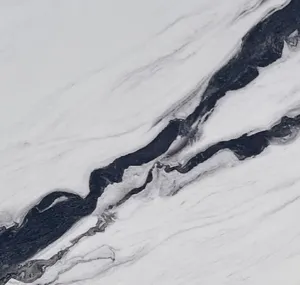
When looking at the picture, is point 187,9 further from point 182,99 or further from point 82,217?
point 82,217

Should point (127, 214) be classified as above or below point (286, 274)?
above

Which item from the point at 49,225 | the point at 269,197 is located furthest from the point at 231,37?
the point at 49,225

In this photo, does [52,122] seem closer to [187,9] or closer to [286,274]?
[187,9]

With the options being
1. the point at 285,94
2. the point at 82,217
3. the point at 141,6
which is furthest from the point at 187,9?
the point at 82,217

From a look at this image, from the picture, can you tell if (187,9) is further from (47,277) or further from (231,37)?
(47,277)

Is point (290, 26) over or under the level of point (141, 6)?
under

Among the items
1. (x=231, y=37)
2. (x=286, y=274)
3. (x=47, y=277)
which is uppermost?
(x=231, y=37)
